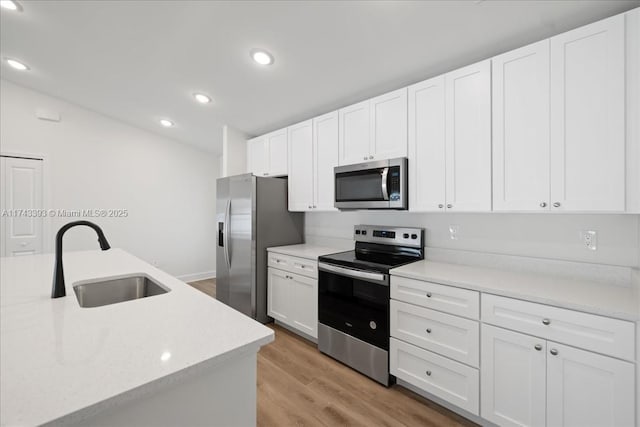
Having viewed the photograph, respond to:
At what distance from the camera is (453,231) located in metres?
2.33

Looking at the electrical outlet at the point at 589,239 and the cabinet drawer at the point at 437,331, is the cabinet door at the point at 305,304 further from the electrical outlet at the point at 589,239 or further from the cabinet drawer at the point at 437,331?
the electrical outlet at the point at 589,239

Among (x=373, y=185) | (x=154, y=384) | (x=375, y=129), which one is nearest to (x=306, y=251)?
(x=373, y=185)

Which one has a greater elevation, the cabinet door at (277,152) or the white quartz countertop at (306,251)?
the cabinet door at (277,152)

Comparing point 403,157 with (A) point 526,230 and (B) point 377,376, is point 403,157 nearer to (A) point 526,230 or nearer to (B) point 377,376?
(A) point 526,230

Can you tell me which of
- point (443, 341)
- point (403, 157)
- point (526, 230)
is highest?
point (403, 157)

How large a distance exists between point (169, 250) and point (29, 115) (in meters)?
2.58

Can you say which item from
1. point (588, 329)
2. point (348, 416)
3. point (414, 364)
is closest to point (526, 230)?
point (588, 329)

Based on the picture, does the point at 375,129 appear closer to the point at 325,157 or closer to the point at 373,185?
the point at 373,185

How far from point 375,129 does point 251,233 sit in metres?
1.75

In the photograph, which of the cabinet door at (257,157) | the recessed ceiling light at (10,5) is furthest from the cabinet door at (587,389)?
the recessed ceiling light at (10,5)

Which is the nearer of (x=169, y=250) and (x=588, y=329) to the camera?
(x=588, y=329)

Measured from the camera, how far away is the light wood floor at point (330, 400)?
1.79m

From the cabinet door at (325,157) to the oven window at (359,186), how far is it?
0.16m

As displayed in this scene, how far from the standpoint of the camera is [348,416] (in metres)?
1.82
